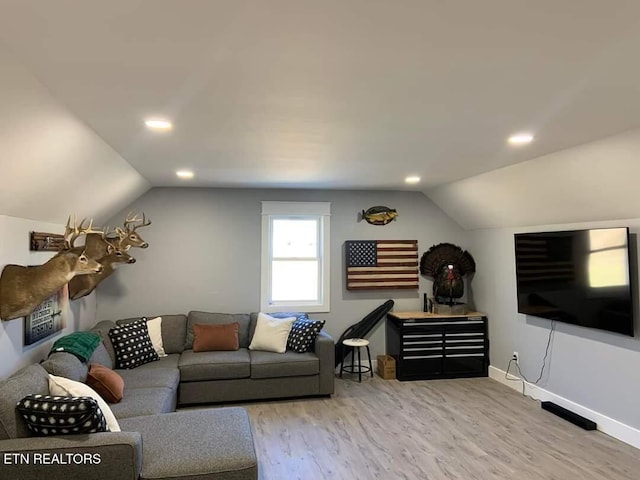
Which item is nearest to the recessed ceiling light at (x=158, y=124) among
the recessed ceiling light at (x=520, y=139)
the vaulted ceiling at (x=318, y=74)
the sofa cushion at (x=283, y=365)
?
the vaulted ceiling at (x=318, y=74)

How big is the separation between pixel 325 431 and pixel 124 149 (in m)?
2.98

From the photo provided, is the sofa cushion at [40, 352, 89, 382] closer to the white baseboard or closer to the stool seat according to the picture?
the stool seat

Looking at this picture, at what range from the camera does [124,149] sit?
11.2ft

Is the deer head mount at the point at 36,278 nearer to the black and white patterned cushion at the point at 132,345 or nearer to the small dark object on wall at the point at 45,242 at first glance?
the small dark object on wall at the point at 45,242

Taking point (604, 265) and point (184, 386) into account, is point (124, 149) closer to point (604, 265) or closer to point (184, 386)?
point (184, 386)

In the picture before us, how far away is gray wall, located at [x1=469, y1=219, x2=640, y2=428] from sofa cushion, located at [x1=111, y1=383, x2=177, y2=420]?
12.5 ft

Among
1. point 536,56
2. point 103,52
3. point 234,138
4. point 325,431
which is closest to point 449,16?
point 536,56

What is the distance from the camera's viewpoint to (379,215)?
5734 mm

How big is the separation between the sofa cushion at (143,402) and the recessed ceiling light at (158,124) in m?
1.96

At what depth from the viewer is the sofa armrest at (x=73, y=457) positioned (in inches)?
81.0

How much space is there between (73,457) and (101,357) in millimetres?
1913

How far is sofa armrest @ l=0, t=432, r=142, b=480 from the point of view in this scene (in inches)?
81.0

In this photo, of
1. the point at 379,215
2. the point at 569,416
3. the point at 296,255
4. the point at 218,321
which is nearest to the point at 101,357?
the point at 218,321

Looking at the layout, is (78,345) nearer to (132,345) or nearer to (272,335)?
(132,345)
